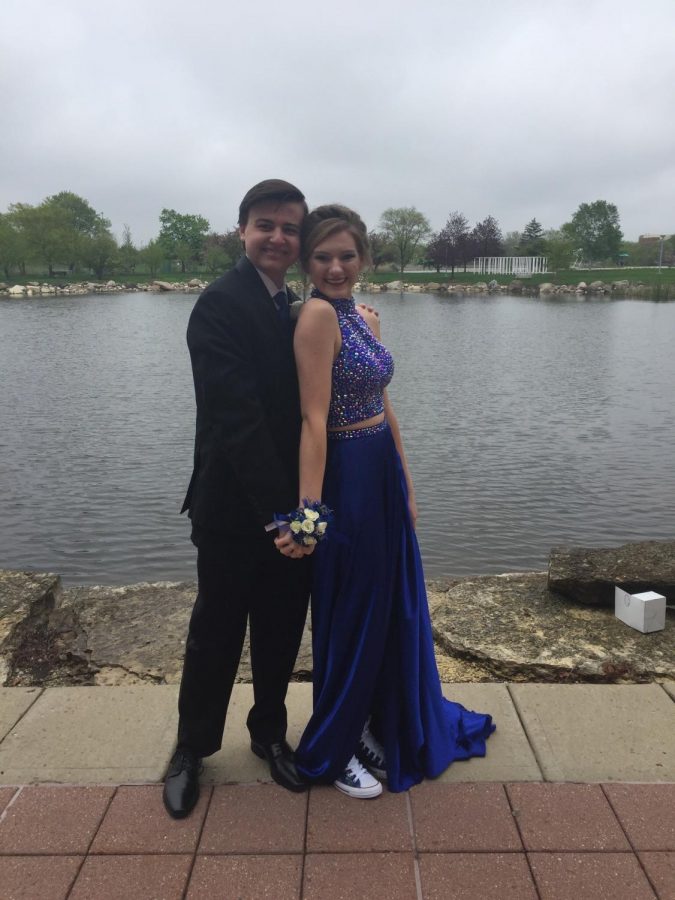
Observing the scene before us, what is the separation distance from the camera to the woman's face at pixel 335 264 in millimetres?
2529

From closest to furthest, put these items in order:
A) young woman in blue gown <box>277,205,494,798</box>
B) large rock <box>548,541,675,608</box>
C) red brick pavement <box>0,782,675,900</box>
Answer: red brick pavement <box>0,782,675,900</box> → young woman in blue gown <box>277,205,494,798</box> → large rock <box>548,541,675,608</box>

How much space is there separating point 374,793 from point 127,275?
10500 cm

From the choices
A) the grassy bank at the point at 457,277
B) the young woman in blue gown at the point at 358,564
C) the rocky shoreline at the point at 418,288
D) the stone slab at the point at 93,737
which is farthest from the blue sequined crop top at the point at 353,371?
the grassy bank at the point at 457,277

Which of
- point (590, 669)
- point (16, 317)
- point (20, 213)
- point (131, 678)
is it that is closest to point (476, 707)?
point (590, 669)

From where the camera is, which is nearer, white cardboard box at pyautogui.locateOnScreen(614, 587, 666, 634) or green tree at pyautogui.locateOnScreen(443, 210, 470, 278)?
white cardboard box at pyautogui.locateOnScreen(614, 587, 666, 634)

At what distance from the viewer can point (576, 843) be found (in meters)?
2.38

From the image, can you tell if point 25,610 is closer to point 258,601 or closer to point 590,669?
point 258,601

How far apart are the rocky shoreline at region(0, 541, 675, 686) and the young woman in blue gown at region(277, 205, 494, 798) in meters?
0.89

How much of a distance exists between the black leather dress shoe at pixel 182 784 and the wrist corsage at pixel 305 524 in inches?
38.0

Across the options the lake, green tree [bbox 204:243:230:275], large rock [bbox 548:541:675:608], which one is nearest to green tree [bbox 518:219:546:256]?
green tree [bbox 204:243:230:275]

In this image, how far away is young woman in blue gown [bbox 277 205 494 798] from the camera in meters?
2.52

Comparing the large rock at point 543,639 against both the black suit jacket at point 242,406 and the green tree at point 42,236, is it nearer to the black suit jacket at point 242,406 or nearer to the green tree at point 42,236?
the black suit jacket at point 242,406

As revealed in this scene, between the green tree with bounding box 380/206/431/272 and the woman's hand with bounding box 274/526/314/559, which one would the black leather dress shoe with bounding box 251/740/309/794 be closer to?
the woman's hand with bounding box 274/526/314/559

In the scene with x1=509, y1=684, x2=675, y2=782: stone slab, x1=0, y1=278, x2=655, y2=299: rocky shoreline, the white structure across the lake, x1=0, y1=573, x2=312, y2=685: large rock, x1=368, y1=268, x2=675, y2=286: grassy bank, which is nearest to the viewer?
x1=509, y1=684, x2=675, y2=782: stone slab
